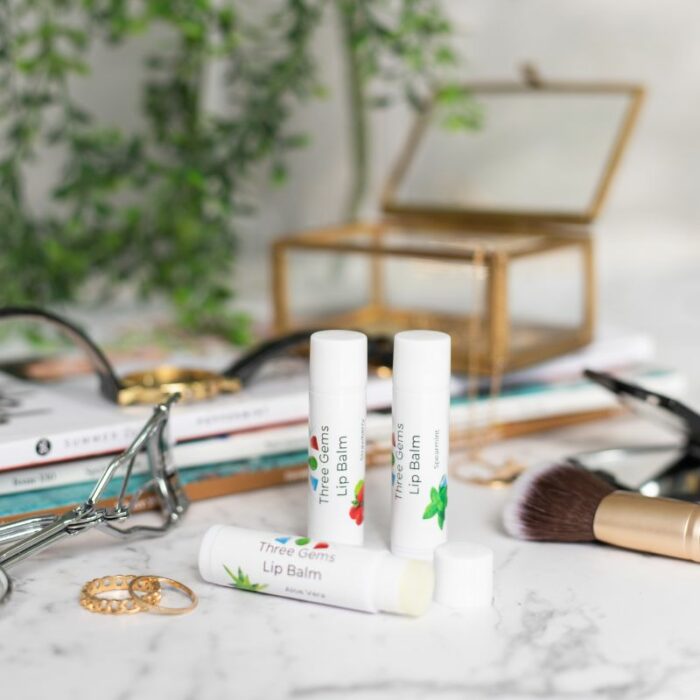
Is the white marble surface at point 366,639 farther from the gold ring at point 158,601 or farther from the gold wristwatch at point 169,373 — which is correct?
the gold wristwatch at point 169,373

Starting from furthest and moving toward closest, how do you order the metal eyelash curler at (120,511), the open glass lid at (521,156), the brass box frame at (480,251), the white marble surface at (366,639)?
1. the open glass lid at (521,156)
2. the brass box frame at (480,251)
3. the metal eyelash curler at (120,511)
4. the white marble surface at (366,639)

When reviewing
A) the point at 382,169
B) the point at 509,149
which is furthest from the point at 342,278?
the point at 382,169

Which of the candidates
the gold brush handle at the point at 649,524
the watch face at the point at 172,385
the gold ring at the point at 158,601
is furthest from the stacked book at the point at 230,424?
the gold brush handle at the point at 649,524

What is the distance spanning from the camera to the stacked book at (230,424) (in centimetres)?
75

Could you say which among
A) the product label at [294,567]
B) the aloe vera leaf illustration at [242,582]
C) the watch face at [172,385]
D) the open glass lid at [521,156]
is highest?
the open glass lid at [521,156]

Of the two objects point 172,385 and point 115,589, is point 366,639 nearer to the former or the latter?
point 115,589

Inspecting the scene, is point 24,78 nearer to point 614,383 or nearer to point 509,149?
point 509,149

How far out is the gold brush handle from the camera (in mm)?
680

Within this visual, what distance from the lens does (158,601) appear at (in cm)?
63

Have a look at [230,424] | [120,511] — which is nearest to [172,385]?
[230,424]

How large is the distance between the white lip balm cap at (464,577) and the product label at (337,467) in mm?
77

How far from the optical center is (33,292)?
47.1 inches

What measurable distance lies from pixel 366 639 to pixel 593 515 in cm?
19

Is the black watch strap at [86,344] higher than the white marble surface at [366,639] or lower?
higher
